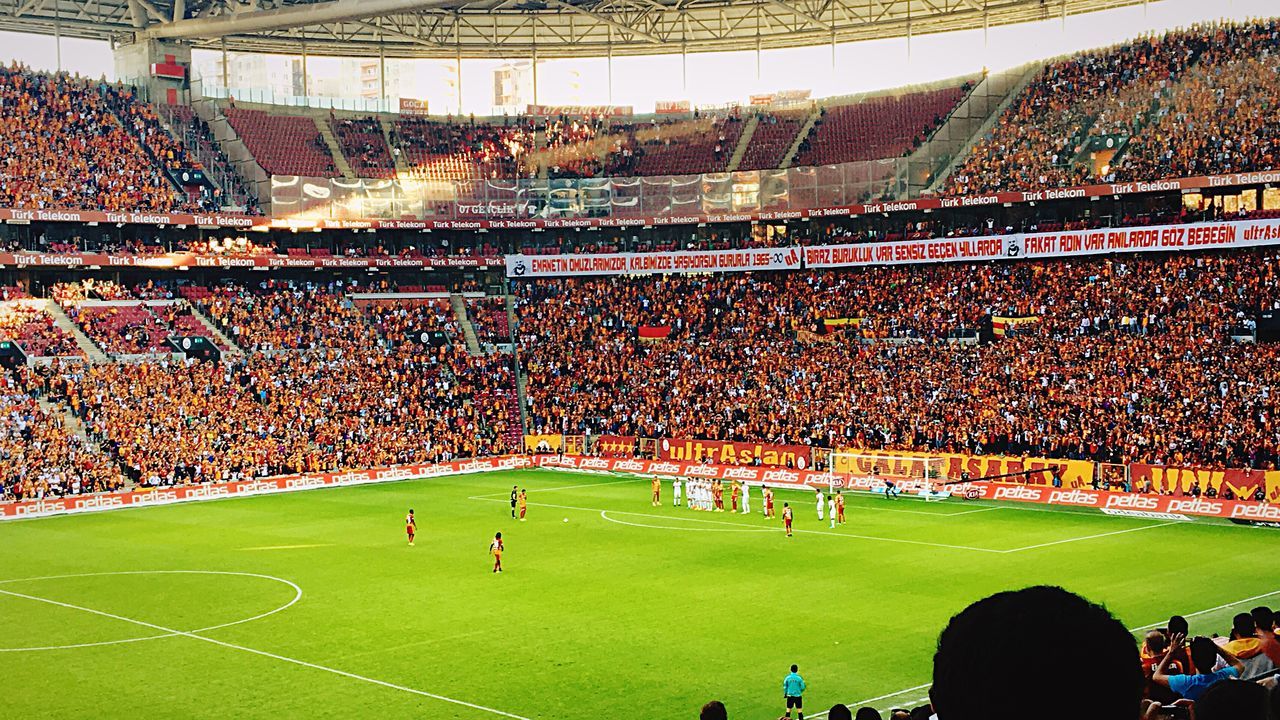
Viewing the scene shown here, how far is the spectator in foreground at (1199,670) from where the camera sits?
1110cm

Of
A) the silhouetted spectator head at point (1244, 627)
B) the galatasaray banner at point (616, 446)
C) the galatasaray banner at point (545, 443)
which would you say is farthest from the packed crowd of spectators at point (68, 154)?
the silhouetted spectator head at point (1244, 627)

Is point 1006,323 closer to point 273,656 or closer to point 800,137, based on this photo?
point 800,137

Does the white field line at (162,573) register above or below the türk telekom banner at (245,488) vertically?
below

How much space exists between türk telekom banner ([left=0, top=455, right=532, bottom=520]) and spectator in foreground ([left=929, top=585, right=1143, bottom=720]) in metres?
51.4

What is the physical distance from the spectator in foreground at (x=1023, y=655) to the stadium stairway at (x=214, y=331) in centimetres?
6414

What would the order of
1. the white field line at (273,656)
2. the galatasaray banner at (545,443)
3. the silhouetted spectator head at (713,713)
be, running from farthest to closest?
the galatasaray banner at (545,443) → the white field line at (273,656) → the silhouetted spectator head at (713,713)

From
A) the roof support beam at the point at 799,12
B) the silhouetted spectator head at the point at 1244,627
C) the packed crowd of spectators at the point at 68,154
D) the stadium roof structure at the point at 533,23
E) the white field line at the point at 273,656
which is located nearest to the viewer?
the silhouetted spectator head at the point at 1244,627

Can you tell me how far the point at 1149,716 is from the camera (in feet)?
28.0

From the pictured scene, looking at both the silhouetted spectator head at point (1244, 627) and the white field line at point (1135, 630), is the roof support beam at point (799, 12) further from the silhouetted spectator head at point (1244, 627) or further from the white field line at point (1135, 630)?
the silhouetted spectator head at point (1244, 627)

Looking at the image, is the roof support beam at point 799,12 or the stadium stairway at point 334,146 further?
the stadium stairway at point 334,146

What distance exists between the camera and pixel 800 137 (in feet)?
247

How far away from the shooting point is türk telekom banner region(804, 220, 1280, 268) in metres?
52.9

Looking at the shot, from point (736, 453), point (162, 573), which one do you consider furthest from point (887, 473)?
point (162, 573)

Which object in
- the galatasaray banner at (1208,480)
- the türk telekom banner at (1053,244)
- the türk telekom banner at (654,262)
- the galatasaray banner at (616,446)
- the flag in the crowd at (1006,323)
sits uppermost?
the türk telekom banner at (654,262)
